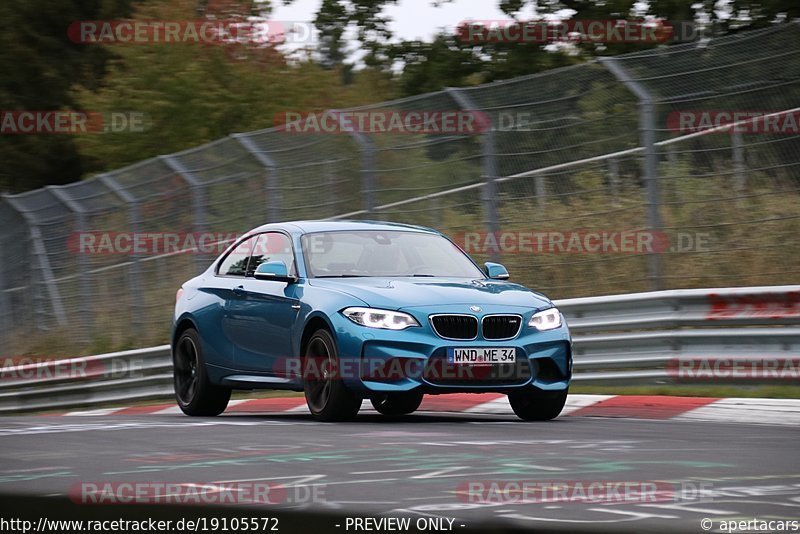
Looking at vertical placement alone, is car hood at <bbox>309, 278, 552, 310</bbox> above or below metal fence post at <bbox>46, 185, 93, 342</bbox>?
above

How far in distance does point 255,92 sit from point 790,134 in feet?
81.3

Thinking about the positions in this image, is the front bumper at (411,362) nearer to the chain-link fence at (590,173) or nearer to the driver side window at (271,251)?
the driver side window at (271,251)

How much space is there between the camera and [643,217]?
11984mm

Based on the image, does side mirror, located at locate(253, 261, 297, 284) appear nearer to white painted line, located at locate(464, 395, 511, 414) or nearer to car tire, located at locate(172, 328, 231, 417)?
car tire, located at locate(172, 328, 231, 417)

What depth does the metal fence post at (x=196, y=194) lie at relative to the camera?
678 inches

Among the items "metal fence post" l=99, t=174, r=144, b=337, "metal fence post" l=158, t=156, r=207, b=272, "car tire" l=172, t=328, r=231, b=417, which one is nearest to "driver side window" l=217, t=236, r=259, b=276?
"car tire" l=172, t=328, r=231, b=417

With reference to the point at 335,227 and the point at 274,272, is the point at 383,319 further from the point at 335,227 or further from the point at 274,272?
the point at 335,227

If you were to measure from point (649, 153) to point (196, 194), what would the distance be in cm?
704

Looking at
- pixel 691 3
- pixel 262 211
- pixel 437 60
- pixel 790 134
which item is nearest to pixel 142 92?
pixel 437 60

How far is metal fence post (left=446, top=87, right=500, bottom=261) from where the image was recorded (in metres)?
13.0

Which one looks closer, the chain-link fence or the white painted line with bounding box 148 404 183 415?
the chain-link fence

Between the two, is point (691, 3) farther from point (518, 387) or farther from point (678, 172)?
point (518, 387)

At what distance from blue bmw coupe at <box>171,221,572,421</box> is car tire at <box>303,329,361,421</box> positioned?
0.01 meters

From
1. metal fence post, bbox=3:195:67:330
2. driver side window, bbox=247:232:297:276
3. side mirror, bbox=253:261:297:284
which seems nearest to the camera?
side mirror, bbox=253:261:297:284
